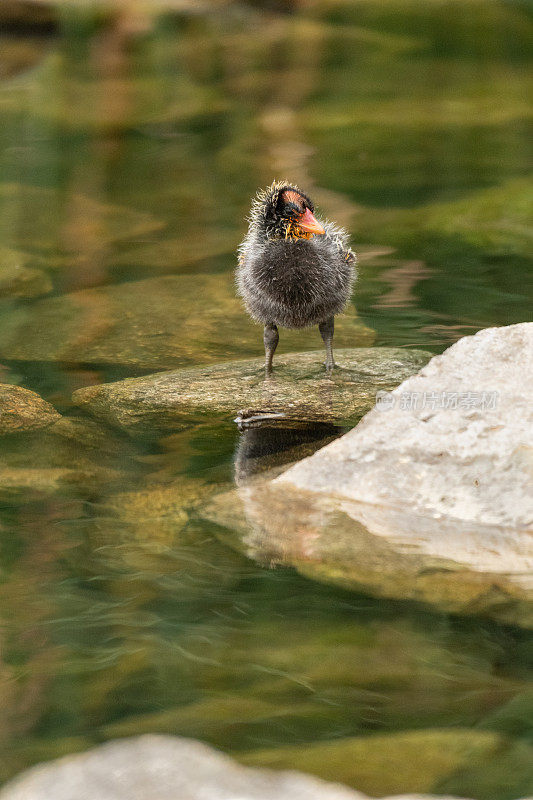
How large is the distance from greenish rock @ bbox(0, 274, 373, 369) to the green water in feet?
0.13

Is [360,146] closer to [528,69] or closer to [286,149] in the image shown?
[286,149]

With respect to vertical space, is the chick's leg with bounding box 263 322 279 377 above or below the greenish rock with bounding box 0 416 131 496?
→ above

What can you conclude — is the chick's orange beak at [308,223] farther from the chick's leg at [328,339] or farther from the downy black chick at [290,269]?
the chick's leg at [328,339]

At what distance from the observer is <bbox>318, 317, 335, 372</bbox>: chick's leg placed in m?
6.79

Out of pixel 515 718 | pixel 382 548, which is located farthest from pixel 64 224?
pixel 515 718

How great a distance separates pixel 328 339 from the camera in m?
6.82

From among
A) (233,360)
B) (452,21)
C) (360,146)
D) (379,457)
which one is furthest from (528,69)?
(379,457)

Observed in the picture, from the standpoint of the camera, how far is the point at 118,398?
638 centimetres

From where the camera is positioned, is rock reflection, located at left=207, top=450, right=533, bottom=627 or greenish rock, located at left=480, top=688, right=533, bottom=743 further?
rock reflection, located at left=207, top=450, right=533, bottom=627

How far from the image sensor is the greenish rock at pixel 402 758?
116 inches

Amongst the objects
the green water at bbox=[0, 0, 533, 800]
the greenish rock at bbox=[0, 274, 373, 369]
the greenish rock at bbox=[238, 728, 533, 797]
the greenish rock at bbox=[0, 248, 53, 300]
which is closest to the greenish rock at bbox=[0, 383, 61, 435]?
the green water at bbox=[0, 0, 533, 800]

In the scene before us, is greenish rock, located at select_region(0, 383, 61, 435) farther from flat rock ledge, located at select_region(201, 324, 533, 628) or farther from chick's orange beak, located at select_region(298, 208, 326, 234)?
chick's orange beak, located at select_region(298, 208, 326, 234)

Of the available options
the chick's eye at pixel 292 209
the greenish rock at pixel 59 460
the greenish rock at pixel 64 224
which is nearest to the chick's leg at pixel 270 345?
the chick's eye at pixel 292 209

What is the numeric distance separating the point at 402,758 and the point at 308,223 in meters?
3.95
